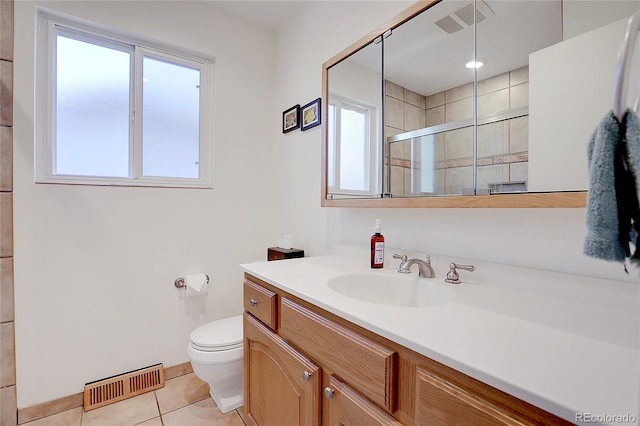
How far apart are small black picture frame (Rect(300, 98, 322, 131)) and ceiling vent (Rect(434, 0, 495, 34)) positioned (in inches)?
32.6

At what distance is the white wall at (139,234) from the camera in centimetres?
147

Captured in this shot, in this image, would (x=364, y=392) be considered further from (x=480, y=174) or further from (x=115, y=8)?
(x=115, y=8)

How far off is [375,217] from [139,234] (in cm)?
147

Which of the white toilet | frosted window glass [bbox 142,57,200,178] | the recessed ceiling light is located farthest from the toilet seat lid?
the recessed ceiling light

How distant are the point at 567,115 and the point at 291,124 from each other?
158 centimetres

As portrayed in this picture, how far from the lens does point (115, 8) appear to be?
65.6 inches

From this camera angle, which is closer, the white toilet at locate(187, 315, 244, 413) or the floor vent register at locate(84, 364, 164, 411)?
the white toilet at locate(187, 315, 244, 413)

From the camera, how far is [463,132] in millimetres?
1033

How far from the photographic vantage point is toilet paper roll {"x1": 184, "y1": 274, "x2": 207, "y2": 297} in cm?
185

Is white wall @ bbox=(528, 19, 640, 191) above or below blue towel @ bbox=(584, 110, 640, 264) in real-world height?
above

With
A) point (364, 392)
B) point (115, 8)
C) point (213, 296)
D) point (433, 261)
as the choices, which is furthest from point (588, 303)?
point (115, 8)

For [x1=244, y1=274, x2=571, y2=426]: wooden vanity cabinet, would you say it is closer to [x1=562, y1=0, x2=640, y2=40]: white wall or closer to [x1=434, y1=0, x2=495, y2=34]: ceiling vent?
[x1=562, y1=0, x2=640, y2=40]: white wall

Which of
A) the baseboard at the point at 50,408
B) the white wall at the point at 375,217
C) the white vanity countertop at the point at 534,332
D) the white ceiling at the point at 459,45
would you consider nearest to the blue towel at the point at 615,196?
the white vanity countertop at the point at 534,332

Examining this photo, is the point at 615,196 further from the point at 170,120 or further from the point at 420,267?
the point at 170,120
